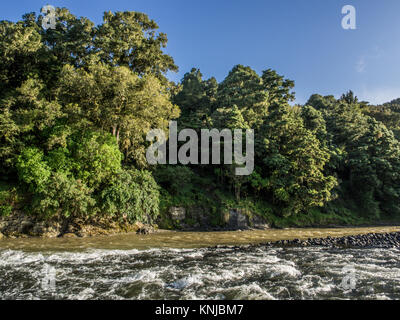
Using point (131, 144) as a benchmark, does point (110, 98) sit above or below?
above

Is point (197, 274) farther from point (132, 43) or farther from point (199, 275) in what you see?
point (132, 43)

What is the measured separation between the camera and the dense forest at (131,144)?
15305 mm

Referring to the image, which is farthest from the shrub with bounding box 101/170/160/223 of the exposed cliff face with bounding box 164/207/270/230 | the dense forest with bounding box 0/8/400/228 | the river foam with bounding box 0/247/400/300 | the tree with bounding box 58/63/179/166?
the river foam with bounding box 0/247/400/300

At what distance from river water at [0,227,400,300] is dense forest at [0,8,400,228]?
20.2 ft

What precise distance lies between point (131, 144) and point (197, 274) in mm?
16959

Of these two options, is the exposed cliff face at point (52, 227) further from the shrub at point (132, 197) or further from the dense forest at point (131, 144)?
the shrub at point (132, 197)

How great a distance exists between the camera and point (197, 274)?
22.0 ft

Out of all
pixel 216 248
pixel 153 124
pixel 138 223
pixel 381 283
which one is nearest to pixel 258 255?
pixel 216 248

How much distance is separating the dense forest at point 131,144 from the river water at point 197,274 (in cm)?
615

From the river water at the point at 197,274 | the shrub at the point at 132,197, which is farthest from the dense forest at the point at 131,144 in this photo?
the river water at the point at 197,274

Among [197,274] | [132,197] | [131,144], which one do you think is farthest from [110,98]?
[197,274]

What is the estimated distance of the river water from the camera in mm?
5359

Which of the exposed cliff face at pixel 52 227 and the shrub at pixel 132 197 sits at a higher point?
the shrub at pixel 132 197

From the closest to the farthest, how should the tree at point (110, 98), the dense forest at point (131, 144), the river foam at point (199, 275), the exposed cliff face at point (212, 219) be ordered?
the river foam at point (199, 275), the dense forest at point (131, 144), the tree at point (110, 98), the exposed cliff face at point (212, 219)
